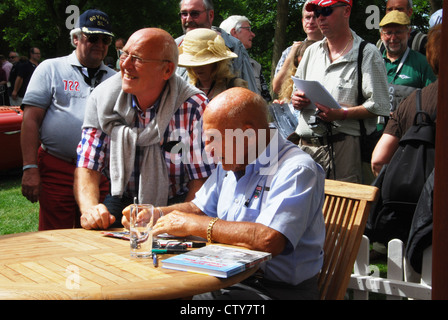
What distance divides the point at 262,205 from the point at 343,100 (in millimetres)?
2008

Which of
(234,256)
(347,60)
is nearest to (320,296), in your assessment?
(234,256)

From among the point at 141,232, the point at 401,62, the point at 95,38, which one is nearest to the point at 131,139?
the point at 141,232

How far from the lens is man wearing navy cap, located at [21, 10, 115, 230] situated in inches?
167

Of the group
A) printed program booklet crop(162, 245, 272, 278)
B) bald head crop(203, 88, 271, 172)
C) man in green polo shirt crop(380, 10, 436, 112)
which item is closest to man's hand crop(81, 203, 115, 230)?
bald head crop(203, 88, 271, 172)

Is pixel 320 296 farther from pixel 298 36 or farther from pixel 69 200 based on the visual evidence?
pixel 298 36

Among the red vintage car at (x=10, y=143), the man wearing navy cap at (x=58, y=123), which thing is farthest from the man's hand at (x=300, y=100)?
the red vintage car at (x=10, y=143)

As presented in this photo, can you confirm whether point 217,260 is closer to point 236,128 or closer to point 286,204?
point 286,204

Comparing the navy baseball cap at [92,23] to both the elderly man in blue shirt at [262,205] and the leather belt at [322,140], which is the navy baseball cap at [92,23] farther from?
the elderly man in blue shirt at [262,205]

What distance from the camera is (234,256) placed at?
217 centimetres

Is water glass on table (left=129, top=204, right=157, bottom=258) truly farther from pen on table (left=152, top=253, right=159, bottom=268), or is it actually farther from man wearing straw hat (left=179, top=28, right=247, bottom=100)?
man wearing straw hat (left=179, top=28, right=247, bottom=100)

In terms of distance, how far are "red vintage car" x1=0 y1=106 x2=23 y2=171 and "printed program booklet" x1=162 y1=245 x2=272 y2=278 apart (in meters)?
7.79

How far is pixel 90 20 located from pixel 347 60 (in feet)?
6.59

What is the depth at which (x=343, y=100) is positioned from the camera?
432 cm

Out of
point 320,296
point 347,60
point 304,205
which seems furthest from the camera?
point 347,60
